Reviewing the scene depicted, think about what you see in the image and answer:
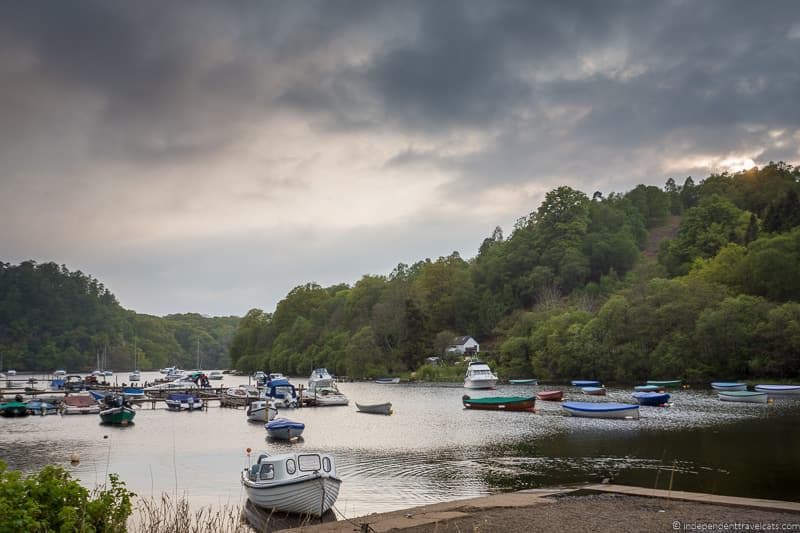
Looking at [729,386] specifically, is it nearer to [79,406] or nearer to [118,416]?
[118,416]

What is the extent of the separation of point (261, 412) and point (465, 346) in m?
89.0

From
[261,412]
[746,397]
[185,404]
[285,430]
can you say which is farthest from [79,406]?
[746,397]

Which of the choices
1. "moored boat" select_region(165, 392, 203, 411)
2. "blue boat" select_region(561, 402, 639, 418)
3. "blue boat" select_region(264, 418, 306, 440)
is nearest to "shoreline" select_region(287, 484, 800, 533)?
"blue boat" select_region(264, 418, 306, 440)

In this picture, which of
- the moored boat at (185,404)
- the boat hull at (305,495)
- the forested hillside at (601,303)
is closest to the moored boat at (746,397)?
the forested hillside at (601,303)

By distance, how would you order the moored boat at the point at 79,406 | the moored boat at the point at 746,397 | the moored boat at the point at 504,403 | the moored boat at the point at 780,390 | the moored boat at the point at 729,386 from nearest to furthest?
the moored boat at the point at 746,397 → the moored boat at the point at 504,403 → the moored boat at the point at 780,390 → the moored boat at the point at 79,406 → the moored boat at the point at 729,386

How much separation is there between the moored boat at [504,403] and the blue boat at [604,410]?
6816 millimetres

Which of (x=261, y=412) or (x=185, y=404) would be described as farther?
(x=185, y=404)

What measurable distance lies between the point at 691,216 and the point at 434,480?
126 m

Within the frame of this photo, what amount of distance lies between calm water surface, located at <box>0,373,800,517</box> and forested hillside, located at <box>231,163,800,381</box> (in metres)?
23.3

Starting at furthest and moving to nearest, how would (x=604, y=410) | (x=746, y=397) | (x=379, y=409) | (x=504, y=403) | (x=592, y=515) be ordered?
(x=379, y=409) → (x=504, y=403) → (x=746, y=397) → (x=604, y=410) → (x=592, y=515)

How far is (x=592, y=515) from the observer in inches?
733

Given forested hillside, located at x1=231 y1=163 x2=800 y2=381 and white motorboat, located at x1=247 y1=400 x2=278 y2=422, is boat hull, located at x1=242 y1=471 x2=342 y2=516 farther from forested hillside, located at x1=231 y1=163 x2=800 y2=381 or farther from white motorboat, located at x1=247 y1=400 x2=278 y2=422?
forested hillside, located at x1=231 y1=163 x2=800 y2=381

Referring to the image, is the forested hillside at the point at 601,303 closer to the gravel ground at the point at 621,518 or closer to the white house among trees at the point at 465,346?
the white house among trees at the point at 465,346

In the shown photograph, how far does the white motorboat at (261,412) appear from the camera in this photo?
56.9m
